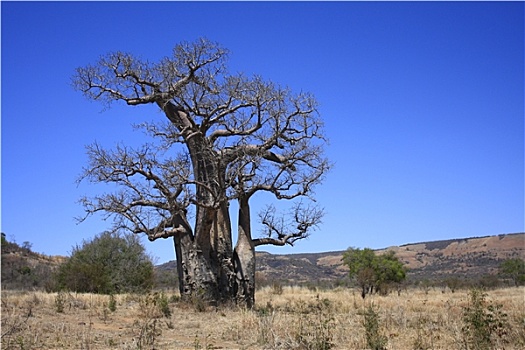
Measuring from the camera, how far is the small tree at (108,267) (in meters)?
20.0

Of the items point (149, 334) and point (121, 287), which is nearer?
point (149, 334)

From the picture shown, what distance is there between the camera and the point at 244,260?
44.8 ft

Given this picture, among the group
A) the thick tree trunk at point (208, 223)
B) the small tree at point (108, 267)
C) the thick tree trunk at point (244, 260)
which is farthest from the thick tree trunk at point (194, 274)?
the small tree at point (108, 267)

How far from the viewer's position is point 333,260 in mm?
77938

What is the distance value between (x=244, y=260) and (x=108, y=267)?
10.4 metres

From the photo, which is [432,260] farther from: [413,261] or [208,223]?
[208,223]

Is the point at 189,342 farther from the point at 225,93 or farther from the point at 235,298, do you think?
the point at 225,93

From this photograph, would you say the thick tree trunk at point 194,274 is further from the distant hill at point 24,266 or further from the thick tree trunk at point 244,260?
the distant hill at point 24,266

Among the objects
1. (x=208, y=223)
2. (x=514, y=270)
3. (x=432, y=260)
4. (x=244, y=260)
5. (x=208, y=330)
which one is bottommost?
(x=514, y=270)

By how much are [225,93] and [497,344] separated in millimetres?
8951

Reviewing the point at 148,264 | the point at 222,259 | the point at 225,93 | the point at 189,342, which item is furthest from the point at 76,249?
the point at 189,342

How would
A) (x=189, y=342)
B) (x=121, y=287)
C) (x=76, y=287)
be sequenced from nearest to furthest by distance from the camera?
(x=189, y=342) → (x=76, y=287) → (x=121, y=287)

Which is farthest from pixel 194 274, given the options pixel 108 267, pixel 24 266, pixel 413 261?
pixel 413 261

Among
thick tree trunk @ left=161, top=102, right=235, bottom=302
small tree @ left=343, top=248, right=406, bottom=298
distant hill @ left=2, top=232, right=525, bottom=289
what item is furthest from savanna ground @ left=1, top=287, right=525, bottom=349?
distant hill @ left=2, top=232, right=525, bottom=289
